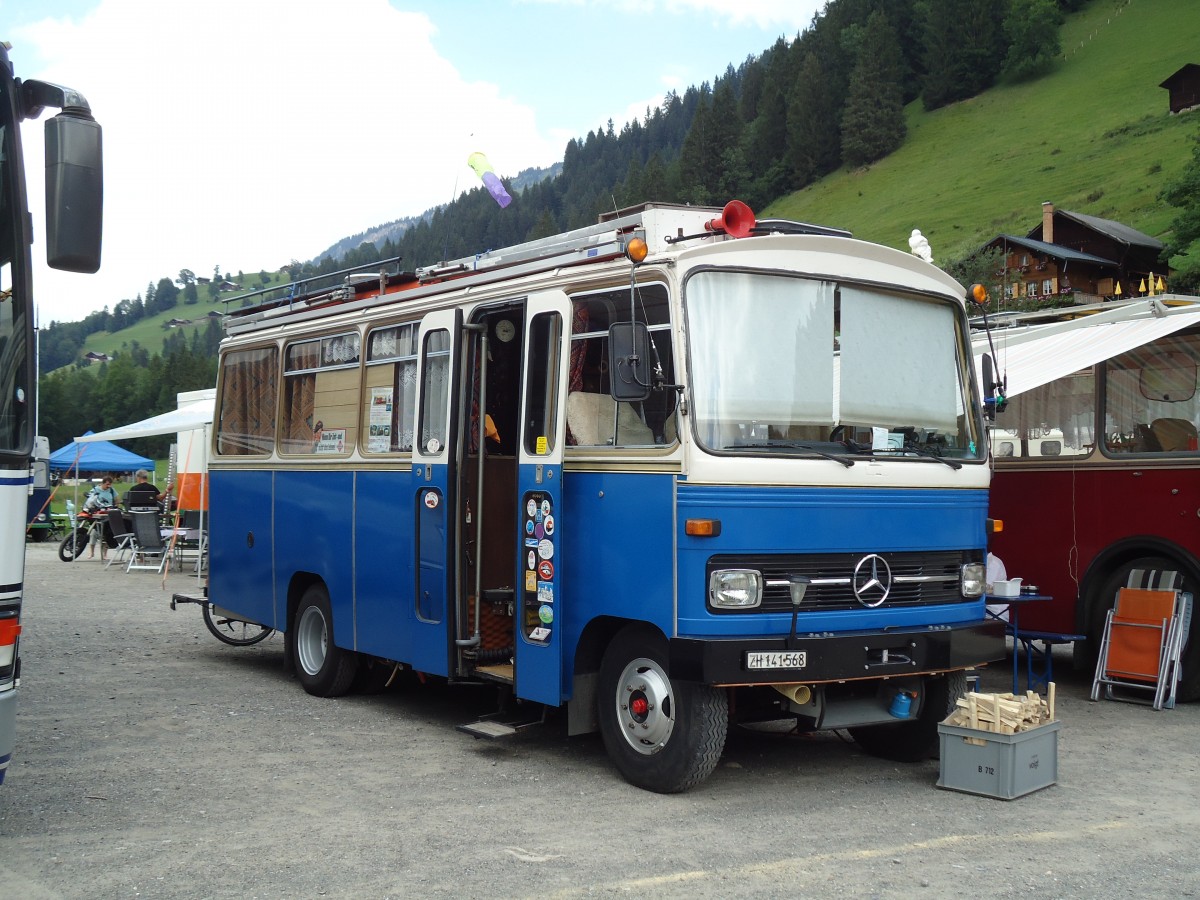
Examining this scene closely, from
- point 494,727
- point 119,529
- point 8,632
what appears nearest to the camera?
point 8,632

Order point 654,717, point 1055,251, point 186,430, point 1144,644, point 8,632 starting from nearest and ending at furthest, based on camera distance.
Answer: point 8,632 < point 654,717 < point 1144,644 < point 186,430 < point 1055,251

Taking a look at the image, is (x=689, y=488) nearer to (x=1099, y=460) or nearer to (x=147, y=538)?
(x=1099, y=460)

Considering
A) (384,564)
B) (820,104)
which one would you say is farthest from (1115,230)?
(384,564)

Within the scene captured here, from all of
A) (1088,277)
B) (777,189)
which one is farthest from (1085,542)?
(777,189)

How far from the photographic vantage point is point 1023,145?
89500mm

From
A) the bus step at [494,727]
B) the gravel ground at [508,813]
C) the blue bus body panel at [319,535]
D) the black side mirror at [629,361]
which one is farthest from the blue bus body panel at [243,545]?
the black side mirror at [629,361]

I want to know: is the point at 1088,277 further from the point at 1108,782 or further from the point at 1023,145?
the point at 1108,782

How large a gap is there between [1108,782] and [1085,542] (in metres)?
3.77

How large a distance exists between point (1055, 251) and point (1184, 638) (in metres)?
60.8

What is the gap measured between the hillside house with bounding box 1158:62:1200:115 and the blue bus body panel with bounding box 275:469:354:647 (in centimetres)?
8245

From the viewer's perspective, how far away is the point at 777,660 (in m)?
6.44

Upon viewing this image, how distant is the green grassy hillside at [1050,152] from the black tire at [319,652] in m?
63.9

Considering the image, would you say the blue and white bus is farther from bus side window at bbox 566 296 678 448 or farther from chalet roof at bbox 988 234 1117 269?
chalet roof at bbox 988 234 1117 269

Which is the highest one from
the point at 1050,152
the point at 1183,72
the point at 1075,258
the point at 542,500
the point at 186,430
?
the point at 1183,72
